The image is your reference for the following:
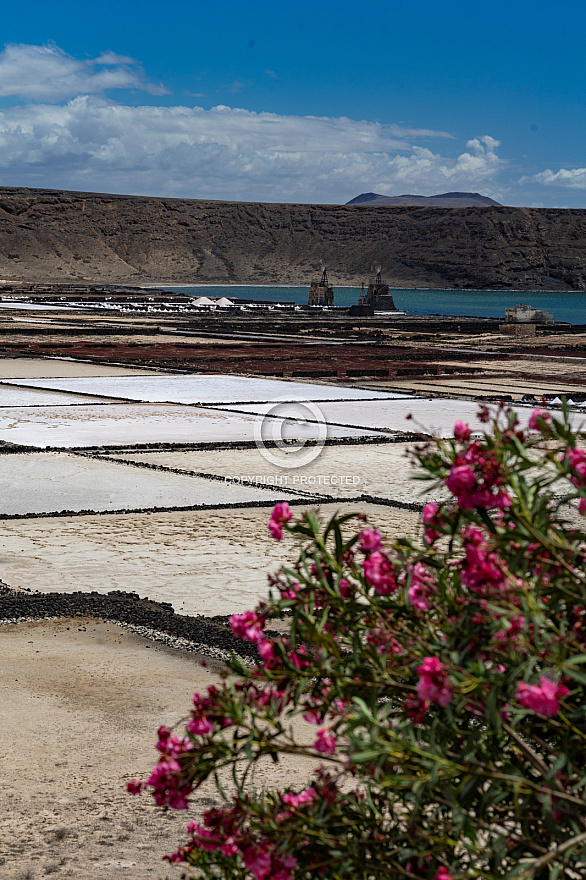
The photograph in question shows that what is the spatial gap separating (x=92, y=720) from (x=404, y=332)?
39.8 m

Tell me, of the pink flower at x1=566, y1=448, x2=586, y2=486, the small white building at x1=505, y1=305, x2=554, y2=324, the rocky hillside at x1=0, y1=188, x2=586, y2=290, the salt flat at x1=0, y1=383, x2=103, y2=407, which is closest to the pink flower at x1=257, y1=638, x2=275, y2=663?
the pink flower at x1=566, y1=448, x2=586, y2=486

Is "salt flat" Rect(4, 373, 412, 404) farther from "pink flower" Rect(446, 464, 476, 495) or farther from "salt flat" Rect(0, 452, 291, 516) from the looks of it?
"pink flower" Rect(446, 464, 476, 495)

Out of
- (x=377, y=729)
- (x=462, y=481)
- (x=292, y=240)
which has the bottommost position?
(x=377, y=729)

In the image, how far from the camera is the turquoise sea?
90.2 meters

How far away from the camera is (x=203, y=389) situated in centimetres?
2028

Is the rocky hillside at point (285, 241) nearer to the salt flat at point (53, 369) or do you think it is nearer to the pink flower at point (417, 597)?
the salt flat at point (53, 369)

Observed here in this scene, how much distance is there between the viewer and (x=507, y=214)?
5901 inches

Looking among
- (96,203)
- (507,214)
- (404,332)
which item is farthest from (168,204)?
(404,332)

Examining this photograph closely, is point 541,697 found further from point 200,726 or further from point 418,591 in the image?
point 200,726

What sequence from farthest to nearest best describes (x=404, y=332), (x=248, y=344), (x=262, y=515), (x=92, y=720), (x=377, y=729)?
(x=404, y=332) → (x=248, y=344) → (x=262, y=515) → (x=92, y=720) → (x=377, y=729)

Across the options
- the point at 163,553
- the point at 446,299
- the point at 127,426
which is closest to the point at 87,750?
the point at 163,553

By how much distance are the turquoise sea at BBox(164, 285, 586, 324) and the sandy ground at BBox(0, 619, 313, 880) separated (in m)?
73.9

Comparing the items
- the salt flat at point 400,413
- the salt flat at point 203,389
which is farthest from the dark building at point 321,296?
the salt flat at point 400,413

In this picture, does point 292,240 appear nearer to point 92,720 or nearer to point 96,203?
point 96,203
